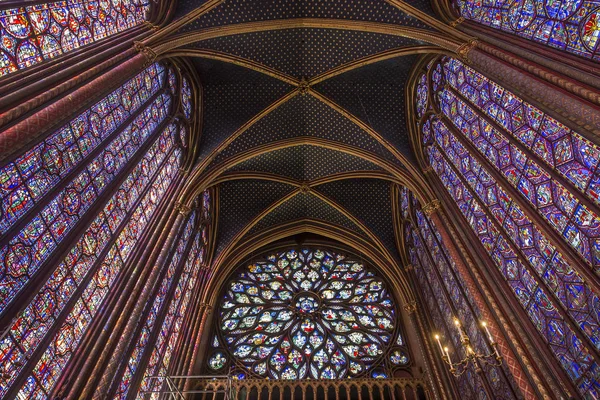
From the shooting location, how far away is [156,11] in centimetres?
960

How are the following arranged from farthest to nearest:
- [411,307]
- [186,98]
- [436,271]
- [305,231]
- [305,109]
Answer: [305,231] < [305,109] < [411,307] < [186,98] < [436,271]

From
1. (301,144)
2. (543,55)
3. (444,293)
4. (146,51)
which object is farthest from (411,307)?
(146,51)

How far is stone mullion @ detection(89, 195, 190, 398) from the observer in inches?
261

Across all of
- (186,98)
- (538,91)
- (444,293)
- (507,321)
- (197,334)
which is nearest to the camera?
(538,91)

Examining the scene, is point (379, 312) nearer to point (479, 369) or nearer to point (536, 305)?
point (479, 369)

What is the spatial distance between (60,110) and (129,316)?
12.2 feet

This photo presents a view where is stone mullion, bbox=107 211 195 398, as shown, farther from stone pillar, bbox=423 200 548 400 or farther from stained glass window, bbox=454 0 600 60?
stained glass window, bbox=454 0 600 60

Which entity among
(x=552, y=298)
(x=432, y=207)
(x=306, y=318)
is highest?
(x=432, y=207)

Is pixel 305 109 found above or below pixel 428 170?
above

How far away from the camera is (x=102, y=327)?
22.9ft

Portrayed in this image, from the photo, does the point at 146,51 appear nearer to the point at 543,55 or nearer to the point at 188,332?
the point at 543,55

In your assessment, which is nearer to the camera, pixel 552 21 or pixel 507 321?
pixel 552 21

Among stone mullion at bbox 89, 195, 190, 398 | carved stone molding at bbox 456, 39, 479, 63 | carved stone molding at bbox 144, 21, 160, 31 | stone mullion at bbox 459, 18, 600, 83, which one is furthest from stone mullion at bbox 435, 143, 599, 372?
carved stone molding at bbox 144, 21, 160, 31

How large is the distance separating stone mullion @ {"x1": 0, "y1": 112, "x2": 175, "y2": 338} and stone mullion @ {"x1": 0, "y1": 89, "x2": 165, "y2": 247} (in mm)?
284
